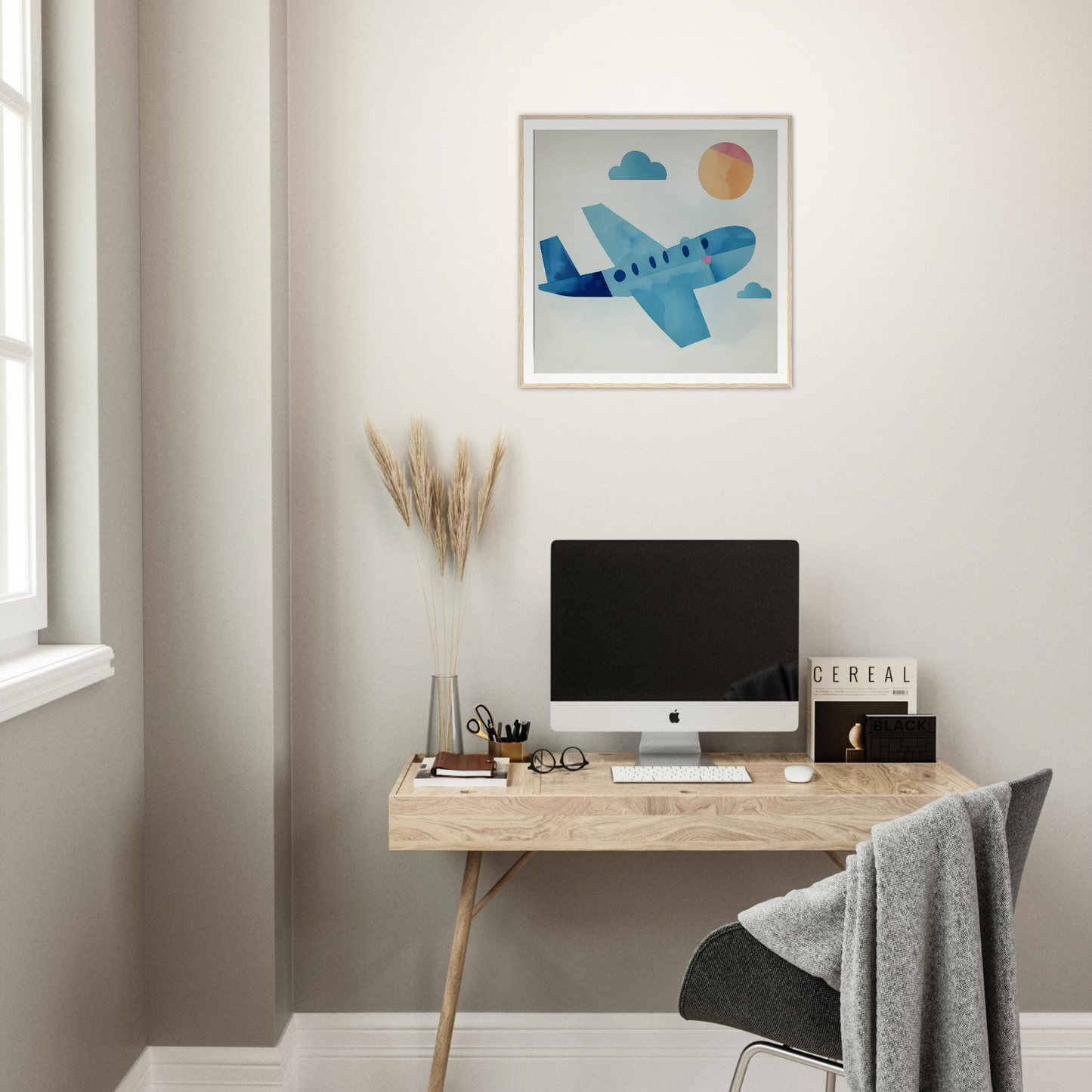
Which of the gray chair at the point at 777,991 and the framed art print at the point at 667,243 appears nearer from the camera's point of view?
the gray chair at the point at 777,991

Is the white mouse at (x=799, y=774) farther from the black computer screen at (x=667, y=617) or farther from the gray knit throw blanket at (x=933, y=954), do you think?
the gray knit throw blanket at (x=933, y=954)

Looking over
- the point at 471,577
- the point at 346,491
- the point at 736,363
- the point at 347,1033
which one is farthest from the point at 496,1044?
the point at 736,363

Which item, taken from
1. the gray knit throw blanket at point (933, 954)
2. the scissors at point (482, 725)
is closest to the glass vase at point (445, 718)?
the scissors at point (482, 725)

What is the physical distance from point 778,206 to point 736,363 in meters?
0.38

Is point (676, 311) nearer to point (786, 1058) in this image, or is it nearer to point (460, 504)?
point (460, 504)

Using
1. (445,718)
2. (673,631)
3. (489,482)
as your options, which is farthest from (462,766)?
(489,482)

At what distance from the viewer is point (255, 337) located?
6.54 ft

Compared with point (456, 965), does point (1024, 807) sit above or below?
above

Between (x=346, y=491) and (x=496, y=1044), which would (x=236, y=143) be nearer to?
(x=346, y=491)

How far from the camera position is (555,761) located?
→ 2.09m

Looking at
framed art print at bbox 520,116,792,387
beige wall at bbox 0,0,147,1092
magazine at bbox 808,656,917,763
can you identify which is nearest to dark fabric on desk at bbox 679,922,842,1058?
magazine at bbox 808,656,917,763

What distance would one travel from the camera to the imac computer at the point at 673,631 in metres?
1.98

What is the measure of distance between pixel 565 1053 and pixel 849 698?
1.08m

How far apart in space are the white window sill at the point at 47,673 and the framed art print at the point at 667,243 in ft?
3.57
